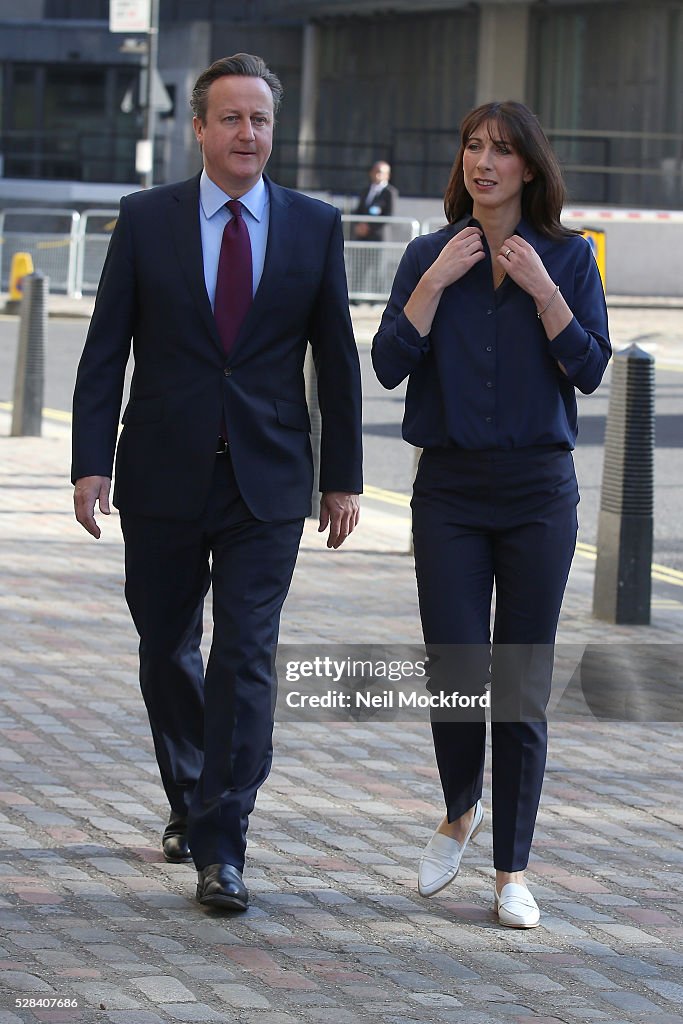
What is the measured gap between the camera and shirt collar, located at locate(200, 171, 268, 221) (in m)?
4.66

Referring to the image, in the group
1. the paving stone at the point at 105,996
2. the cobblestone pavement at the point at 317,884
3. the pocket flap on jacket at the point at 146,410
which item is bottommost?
the cobblestone pavement at the point at 317,884

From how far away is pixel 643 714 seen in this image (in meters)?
6.86

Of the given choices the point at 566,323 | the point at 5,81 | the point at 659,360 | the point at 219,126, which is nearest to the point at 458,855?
the point at 566,323

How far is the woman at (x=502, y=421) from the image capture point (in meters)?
4.48

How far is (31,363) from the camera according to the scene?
13.5 meters

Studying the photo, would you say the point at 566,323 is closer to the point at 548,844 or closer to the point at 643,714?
the point at 548,844

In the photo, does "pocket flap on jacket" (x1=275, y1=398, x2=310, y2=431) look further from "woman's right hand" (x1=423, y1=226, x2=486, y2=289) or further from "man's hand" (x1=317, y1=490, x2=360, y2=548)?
"woman's right hand" (x1=423, y1=226, x2=486, y2=289)

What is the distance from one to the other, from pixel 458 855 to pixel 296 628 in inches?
128

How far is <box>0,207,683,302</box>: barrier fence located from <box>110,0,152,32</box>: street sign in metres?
2.62

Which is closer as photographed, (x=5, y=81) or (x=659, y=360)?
(x=659, y=360)

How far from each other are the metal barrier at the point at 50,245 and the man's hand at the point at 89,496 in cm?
2201

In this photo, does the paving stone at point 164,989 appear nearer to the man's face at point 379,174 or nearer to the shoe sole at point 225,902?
the shoe sole at point 225,902

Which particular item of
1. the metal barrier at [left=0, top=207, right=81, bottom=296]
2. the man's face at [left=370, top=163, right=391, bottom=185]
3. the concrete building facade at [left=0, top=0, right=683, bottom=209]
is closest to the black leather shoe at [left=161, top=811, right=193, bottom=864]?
the metal barrier at [left=0, top=207, right=81, bottom=296]

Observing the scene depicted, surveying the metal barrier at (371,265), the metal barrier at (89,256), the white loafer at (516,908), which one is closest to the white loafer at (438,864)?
the white loafer at (516,908)
